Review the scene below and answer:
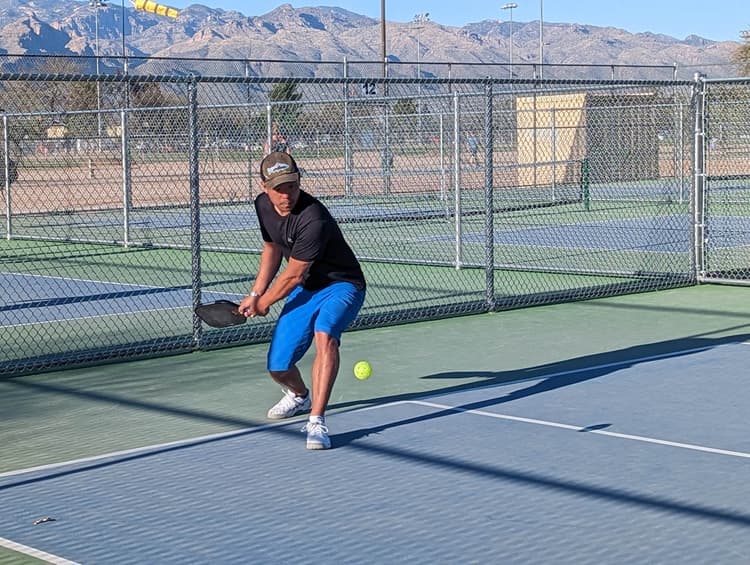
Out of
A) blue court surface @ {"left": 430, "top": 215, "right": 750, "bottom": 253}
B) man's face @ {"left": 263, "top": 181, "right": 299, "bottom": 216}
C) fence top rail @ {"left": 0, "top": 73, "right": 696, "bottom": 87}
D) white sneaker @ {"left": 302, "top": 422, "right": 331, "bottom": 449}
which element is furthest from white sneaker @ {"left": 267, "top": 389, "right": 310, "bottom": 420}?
blue court surface @ {"left": 430, "top": 215, "right": 750, "bottom": 253}

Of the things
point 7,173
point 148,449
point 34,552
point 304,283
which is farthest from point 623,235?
point 34,552

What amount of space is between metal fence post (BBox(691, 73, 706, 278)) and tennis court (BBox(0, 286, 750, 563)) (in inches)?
139

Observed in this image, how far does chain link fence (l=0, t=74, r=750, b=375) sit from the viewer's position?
12219 mm

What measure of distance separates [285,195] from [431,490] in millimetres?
1922

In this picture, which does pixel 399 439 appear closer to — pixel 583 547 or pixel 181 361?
pixel 583 547

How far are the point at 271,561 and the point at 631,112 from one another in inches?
1227

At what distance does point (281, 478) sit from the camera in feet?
22.6

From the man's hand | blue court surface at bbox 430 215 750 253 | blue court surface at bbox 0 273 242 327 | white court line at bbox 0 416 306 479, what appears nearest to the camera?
white court line at bbox 0 416 306 479

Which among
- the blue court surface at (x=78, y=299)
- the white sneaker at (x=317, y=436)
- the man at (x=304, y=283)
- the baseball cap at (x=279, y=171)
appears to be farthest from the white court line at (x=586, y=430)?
the blue court surface at (x=78, y=299)

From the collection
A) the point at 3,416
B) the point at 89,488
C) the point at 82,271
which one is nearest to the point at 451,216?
the point at 82,271

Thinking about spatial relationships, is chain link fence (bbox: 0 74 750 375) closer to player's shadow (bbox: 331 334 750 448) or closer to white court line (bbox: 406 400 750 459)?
player's shadow (bbox: 331 334 750 448)

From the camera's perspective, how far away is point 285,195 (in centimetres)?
756

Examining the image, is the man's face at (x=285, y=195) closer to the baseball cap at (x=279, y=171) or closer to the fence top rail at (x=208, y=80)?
the baseball cap at (x=279, y=171)

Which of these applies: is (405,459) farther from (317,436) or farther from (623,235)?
(623,235)
